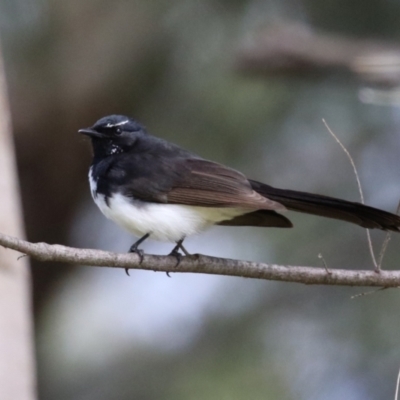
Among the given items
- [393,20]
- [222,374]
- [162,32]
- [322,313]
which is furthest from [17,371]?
[393,20]

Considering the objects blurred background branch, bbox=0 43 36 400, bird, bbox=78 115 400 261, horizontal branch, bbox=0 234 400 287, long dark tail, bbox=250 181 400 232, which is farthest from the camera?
blurred background branch, bbox=0 43 36 400

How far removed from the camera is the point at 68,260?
2.88m

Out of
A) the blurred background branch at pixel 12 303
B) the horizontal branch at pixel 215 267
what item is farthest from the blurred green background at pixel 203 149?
the horizontal branch at pixel 215 267

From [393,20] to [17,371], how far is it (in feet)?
12.5

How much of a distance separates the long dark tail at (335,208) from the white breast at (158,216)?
0.22 m

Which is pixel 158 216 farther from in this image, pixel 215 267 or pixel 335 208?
pixel 335 208

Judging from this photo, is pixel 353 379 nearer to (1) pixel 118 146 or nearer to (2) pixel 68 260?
(1) pixel 118 146

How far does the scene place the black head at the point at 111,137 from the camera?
4.06 metres

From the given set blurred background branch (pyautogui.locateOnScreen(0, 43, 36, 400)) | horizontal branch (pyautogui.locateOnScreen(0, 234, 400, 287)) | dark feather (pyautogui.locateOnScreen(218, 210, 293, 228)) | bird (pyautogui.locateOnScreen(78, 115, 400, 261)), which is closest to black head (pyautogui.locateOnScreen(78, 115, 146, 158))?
bird (pyautogui.locateOnScreen(78, 115, 400, 261))

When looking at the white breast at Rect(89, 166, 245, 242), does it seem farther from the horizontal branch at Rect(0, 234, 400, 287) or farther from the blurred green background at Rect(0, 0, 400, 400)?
the blurred green background at Rect(0, 0, 400, 400)

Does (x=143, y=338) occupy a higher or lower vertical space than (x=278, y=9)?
lower

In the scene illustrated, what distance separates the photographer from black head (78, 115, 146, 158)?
160 inches

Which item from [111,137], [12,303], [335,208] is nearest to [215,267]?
[335,208]

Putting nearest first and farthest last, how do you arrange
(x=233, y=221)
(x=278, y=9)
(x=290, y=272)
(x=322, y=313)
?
1. (x=290, y=272)
2. (x=233, y=221)
3. (x=322, y=313)
4. (x=278, y=9)
